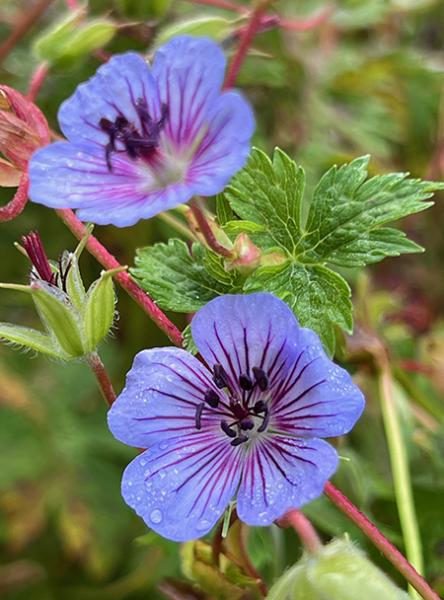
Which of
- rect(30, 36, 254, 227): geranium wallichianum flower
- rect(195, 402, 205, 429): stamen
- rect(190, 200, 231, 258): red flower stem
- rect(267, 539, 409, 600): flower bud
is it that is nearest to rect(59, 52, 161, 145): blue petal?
rect(30, 36, 254, 227): geranium wallichianum flower

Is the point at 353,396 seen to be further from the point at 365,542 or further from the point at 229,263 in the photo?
the point at 365,542

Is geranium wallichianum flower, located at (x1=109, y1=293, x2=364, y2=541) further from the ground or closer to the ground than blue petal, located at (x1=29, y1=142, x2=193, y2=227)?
closer to the ground

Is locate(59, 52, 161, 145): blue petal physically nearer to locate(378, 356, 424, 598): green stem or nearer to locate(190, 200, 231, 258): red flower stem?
locate(190, 200, 231, 258): red flower stem

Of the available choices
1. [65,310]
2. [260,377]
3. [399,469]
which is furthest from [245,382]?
[399,469]

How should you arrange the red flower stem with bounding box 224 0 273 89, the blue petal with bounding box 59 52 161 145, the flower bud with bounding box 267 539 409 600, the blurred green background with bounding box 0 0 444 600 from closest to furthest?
the flower bud with bounding box 267 539 409 600 → the blue petal with bounding box 59 52 161 145 → the red flower stem with bounding box 224 0 273 89 → the blurred green background with bounding box 0 0 444 600

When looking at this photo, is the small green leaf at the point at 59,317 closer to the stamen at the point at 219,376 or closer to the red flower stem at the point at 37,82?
the stamen at the point at 219,376

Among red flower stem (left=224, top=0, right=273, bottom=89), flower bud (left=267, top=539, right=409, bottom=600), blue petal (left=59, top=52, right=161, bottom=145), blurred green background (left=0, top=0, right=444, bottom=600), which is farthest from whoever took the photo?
blurred green background (left=0, top=0, right=444, bottom=600)
